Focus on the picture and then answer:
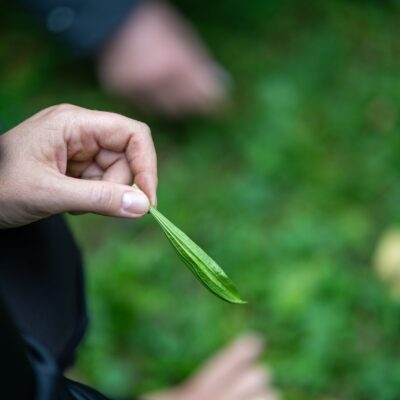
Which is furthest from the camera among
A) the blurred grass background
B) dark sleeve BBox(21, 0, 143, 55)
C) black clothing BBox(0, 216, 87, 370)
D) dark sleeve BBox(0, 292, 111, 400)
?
dark sleeve BBox(21, 0, 143, 55)

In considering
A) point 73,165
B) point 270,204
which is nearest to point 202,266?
point 73,165

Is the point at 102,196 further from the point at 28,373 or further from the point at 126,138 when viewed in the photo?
the point at 28,373

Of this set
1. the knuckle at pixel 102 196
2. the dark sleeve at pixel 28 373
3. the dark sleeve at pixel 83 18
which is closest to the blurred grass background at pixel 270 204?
the dark sleeve at pixel 83 18

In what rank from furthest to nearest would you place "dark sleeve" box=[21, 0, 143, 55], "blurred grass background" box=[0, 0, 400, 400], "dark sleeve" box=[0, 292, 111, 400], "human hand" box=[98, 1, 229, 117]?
1. "human hand" box=[98, 1, 229, 117]
2. "dark sleeve" box=[21, 0, 143, 55]
3. "blurred grass background" box=[0, 0, 400, 400]
4. "dark sleeve" box=[0, 292, 111, 400]

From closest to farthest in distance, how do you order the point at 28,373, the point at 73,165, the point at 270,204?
the point at 28,373 < the point at 73,165 < the point at 270,204

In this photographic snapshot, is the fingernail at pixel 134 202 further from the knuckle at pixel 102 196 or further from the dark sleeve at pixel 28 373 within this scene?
the dark sleeve at pixel 28 373

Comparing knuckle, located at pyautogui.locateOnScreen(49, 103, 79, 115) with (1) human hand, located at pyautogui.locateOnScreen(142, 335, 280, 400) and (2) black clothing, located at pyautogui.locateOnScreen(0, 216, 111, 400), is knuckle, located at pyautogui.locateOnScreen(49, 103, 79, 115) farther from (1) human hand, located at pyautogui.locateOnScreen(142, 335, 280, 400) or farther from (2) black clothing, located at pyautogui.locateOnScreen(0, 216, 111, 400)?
(1) human hand, located at pyautogui.locateOnScreen(142, 335, 280, 400)

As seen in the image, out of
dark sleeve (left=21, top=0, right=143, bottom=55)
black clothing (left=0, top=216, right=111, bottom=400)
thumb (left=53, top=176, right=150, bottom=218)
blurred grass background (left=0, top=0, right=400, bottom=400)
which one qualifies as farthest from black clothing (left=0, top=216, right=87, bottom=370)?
dark sleeve (left=21, top=0, right=143, bottom=55)
